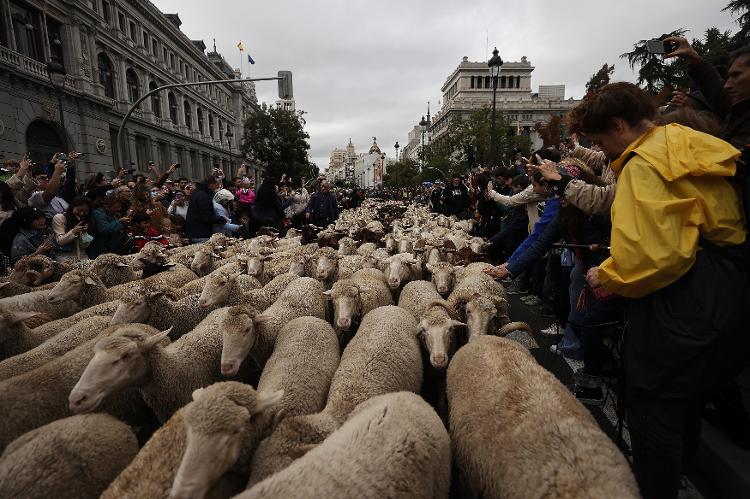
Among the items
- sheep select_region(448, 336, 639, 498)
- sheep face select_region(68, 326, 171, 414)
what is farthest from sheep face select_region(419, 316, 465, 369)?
sheep face select_region(68, 326, 171, 414)

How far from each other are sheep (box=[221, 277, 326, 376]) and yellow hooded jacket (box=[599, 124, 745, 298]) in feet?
8.17

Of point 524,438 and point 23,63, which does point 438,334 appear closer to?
point 524,438

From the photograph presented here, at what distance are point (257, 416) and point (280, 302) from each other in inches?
84.7

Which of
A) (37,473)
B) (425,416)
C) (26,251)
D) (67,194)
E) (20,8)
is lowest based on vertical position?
(37,473)

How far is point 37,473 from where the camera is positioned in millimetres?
1772

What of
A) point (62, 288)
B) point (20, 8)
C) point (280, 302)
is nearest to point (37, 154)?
point (20, 8)

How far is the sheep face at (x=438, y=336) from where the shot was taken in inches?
116

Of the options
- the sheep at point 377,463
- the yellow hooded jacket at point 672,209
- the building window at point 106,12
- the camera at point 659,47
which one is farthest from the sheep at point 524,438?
the building window at point 106,12

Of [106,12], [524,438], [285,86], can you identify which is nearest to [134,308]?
[524,438]

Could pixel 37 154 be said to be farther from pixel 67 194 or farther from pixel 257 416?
pixel 257 416

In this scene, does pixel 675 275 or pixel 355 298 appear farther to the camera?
pixel 355 298

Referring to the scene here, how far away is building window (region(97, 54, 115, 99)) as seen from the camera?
96.3 feet

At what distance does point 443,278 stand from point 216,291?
2.69m

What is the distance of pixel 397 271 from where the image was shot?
5.36 m
